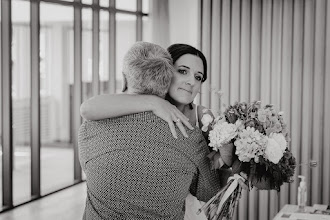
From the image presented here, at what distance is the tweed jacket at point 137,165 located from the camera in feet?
5.37

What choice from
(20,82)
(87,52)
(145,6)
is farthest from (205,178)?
(20,82)

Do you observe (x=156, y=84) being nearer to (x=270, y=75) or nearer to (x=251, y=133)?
(x=251, y=133)

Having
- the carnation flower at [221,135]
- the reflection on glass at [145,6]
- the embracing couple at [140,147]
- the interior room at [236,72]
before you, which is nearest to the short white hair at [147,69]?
the embracing couple at [140,147]

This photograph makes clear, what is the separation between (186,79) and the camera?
202 centimetres

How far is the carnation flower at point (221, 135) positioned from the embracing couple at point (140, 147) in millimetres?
79

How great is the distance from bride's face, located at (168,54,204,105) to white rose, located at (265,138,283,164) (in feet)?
1.31

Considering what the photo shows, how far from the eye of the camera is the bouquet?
1.81 m

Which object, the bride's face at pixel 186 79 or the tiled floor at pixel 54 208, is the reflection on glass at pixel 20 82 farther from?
the bride's face at pixel 186 79

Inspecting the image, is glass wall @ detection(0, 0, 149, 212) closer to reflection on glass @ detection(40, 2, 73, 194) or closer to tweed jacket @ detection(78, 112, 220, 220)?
reflection on glass @ detection(40, 2, 73, 194)

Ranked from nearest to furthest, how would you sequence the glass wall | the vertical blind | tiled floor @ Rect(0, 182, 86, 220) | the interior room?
tiled floor @ Rect(0, 182, 86, 220)
the interior room
the vertical blind
the glass wall

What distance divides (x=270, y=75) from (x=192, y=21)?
1.07 metres

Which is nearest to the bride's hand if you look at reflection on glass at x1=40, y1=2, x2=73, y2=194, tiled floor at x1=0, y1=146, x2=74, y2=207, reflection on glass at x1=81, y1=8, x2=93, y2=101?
tiled floor at x1=0, y1=146, x2=74, y2=207

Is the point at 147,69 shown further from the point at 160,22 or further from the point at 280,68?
the point at 160,22

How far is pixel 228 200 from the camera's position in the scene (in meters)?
1.96
